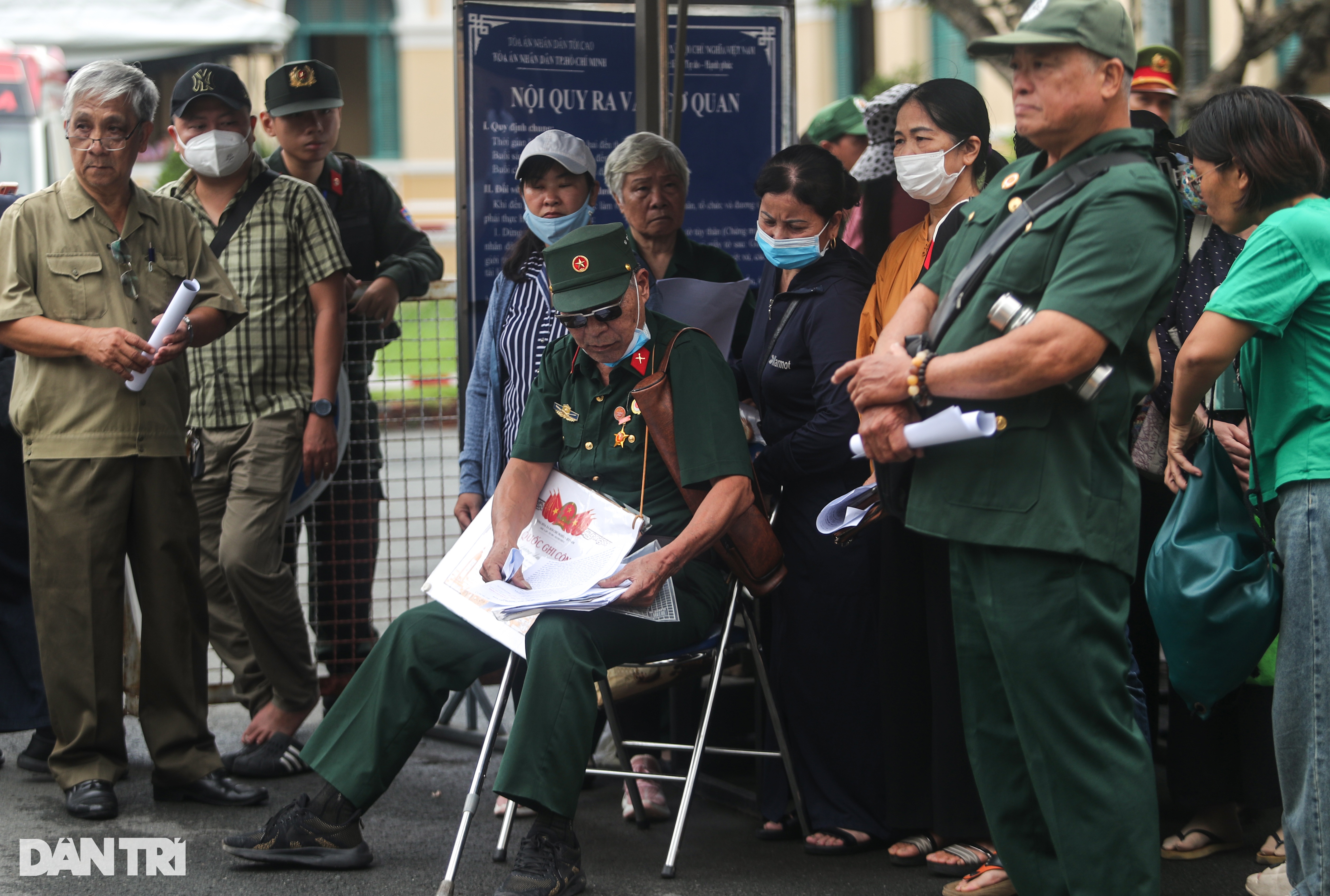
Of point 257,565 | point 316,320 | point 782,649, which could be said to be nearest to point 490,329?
point 316,320

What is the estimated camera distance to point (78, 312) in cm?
436

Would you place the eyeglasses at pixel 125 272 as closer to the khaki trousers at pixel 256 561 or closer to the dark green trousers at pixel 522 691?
the khaki trousers at pixel 256 561

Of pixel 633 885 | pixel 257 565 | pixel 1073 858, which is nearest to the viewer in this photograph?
pixel 1073 858

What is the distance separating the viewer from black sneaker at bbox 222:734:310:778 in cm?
488

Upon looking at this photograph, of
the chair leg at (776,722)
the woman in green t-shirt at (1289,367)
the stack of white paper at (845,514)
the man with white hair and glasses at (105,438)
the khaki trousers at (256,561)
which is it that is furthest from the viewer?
the khaki trousers at (256,561)

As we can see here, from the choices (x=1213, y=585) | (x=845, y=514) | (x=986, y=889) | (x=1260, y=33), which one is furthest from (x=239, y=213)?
(x=1260, y=33)

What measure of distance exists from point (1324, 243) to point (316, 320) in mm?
3331

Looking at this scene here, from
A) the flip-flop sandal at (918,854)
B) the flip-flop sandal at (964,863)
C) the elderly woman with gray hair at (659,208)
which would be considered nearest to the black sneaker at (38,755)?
the elderly woman with gray hair at (659,208)

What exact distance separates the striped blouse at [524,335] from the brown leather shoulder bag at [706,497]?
2.17 ft

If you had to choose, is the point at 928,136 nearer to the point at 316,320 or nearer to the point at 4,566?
the point at 316,320

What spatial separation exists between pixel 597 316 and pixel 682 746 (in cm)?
134

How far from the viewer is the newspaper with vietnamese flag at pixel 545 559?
3811 millimetres

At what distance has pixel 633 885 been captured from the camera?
3867 mm

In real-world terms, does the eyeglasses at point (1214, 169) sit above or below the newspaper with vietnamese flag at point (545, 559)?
above
